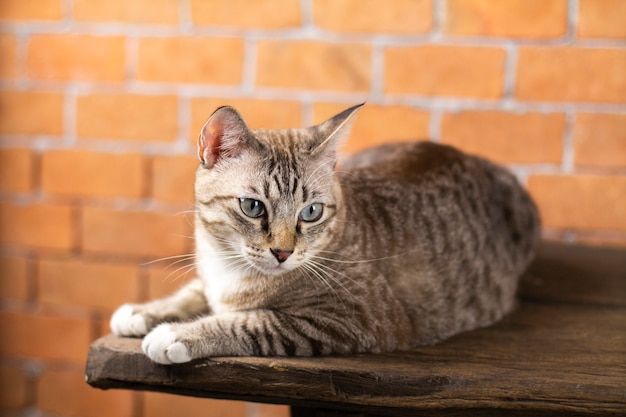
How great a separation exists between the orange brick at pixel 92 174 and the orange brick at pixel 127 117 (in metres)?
0.06

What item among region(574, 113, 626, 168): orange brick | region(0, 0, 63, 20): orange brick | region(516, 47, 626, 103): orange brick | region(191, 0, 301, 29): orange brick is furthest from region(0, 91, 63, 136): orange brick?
region(574, 113, 626, 168): orange brick

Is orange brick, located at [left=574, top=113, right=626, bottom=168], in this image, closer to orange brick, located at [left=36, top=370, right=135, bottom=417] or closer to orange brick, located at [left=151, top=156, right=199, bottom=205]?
orange brick, located at [left=151, top=156, right=199, bottom=205]

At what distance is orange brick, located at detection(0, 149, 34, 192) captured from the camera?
6.77 feet

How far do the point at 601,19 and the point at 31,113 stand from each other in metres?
1.60

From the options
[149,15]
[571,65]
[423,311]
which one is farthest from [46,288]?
[571,65]

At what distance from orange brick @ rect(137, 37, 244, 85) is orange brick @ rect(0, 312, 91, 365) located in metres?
0.77

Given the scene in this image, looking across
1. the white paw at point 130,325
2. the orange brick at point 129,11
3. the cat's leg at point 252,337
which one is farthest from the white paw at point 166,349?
the orange brick at point 129,11

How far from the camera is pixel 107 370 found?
1092mm

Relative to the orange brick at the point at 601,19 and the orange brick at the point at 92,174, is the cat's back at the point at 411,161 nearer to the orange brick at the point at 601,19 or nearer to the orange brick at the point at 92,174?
the orange brick at the point at 601,19

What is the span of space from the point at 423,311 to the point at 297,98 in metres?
0.82

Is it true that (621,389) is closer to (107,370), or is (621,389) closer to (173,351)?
(173,351)

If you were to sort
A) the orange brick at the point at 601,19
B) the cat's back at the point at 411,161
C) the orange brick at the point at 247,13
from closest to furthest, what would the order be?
the cat's back at the point at 411,161 → the orange brick at the point at 601,19 → the orange brick at the point at 247,13

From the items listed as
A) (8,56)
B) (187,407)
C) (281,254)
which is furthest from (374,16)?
(187,407)

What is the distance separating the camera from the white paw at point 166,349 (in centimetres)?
105
